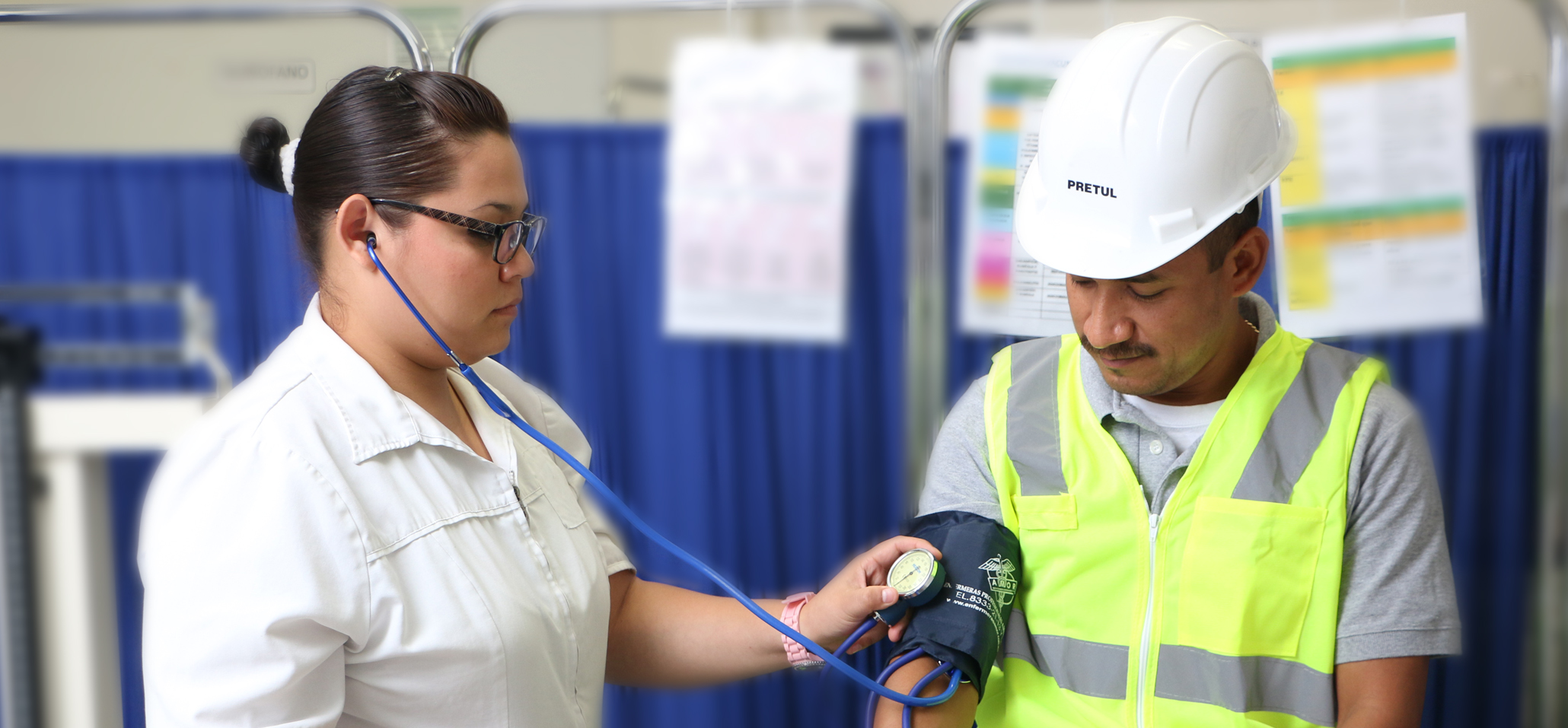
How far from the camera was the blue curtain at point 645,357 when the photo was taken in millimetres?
2002

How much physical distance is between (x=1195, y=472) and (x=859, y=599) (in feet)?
1.59

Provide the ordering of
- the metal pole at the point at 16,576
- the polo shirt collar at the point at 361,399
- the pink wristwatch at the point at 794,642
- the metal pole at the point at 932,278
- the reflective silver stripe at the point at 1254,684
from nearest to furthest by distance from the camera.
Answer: the metal pole at the point at 16,576 → the polo shirt collar at the point at 361,399 → the reflective silver stripe at the point at 1254,684 → the pink wristwatch at the point at 794,642 → the metal pole at the point at 932,278

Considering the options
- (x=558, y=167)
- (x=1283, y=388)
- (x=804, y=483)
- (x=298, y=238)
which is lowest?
(x=804, y=483)

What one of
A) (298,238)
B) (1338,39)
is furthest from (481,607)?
(1338,39)

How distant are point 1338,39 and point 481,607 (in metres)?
1.65

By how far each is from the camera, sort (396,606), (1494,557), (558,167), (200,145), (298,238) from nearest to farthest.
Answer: (396,606) < (298,238) < (1494,557) < (558,167) < (200,145)

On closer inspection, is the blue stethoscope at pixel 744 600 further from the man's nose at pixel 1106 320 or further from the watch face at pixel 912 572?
the man's nose at pixel 1106 320

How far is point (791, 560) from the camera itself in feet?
7.02

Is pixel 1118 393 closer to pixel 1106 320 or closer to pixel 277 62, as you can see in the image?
pixel 1106 320

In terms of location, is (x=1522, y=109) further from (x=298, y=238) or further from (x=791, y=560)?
(x=298, y=238)

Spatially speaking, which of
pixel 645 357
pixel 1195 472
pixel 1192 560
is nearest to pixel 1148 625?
pixel 1192 560

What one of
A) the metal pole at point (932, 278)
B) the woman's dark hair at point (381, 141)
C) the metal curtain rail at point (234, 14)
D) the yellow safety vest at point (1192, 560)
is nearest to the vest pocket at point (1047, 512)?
the yellow safety vest at point (1192, 560)

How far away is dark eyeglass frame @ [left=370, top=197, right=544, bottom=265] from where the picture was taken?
1239 mm

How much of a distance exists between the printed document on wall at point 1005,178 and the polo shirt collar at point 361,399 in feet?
3.43
